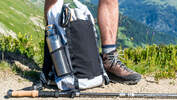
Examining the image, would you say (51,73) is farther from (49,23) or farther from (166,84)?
(166,84)

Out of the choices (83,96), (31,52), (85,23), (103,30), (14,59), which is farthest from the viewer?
(31,52)

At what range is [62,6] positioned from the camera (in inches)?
149

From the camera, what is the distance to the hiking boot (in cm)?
398

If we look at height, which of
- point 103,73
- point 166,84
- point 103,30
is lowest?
point 166,84

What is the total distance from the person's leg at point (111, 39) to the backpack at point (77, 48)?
26cm

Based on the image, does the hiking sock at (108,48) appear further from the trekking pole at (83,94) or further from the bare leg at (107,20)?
the trekking pole at (83,94)

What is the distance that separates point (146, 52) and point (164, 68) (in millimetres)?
798

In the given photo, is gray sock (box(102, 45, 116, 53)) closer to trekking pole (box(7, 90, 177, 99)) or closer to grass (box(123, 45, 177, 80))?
trekking pole (box(7, 90, 177, 99))

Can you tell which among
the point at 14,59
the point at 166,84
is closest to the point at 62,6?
the point at 14,59

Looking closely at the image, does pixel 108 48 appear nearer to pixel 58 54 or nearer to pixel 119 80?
pixel 119 80

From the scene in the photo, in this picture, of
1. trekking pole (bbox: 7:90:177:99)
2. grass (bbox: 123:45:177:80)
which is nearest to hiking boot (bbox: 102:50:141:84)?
trekking pole (bbox: 7:90:177:99)

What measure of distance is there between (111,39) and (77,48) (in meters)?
0.67

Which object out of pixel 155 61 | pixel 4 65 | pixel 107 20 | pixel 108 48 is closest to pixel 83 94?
pixel 108 48

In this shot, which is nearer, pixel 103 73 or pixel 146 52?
pixel 103 73
